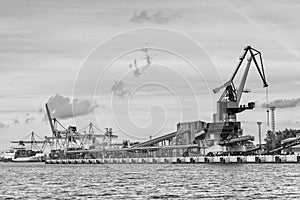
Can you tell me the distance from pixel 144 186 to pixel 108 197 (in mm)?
18705

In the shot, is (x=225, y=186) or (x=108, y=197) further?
(x=225, y=186)

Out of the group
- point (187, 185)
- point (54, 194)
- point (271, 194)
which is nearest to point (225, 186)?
point (187, 185)

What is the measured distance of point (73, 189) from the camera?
10019 cm

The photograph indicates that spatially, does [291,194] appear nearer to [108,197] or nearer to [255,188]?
[255,188]

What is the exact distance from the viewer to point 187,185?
105 meters

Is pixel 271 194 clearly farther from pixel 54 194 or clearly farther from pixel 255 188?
pixel 54 194

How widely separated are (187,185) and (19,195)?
24.2m

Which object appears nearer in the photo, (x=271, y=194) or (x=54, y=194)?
(x=271, y=194)

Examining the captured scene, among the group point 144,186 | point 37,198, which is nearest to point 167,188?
point 144,186

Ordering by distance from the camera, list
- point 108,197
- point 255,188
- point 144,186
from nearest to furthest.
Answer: point 108,197
point 255,188
point 144,186

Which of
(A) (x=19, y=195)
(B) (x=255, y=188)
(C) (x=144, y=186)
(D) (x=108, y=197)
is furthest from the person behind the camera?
(C) (x=144, y=186)

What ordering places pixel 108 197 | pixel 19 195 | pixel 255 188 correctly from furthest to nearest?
pixel 255 188
pixel 19 195
pixel 108 197

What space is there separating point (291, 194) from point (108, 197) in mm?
19603

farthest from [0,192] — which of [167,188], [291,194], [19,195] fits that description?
[291,194]
